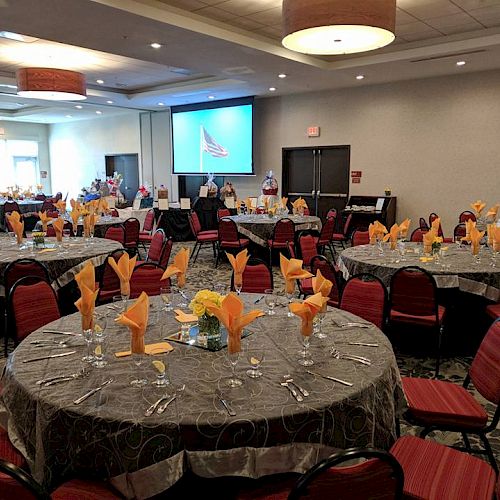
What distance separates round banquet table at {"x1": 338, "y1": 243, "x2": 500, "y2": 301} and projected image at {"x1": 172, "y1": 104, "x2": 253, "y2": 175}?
755cm

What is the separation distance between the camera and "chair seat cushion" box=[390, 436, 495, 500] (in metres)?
1.89

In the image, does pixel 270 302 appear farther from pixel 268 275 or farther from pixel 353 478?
pixel 353 478

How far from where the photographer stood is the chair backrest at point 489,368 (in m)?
2.39

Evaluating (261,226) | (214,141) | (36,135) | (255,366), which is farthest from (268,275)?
(36,135)


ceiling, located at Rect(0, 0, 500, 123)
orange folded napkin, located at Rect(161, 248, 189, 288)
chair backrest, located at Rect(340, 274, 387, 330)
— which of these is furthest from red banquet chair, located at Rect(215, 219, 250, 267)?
orange folded napkin, located at Rect(161, 248, 189, 288)

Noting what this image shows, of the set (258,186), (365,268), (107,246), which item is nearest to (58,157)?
(258,186)

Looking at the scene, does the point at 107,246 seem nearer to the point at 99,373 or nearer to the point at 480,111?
the point at 99,373

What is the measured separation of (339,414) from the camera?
1904 millimetres

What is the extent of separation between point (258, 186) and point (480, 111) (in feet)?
18.6

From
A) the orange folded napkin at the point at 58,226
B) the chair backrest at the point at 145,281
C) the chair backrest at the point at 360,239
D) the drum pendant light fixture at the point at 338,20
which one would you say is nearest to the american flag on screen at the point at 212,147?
the chair backrest at the point at 360,239

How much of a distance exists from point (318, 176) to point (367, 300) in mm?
8555

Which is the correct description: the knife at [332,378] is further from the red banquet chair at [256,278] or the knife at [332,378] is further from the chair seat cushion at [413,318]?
the chair seat cushion at [413,318]

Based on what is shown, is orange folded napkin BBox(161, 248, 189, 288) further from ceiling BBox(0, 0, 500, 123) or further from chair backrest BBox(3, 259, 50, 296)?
ceiling BBox(0, 0, 500, 123)

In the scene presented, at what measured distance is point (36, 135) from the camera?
64.4ft
